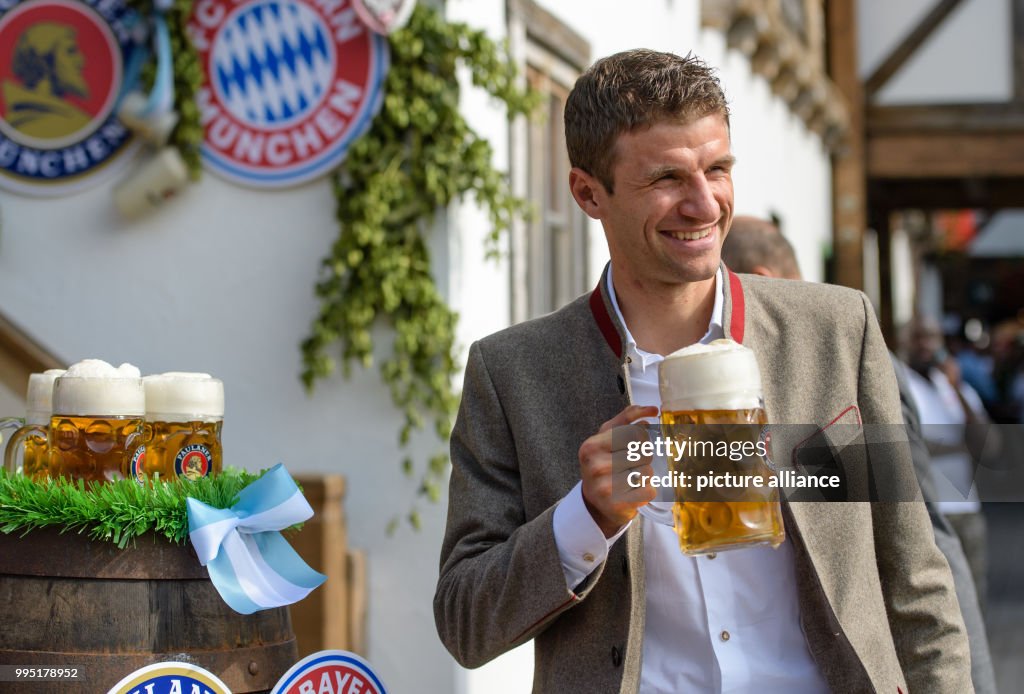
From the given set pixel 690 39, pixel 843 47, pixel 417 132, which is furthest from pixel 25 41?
pixel 843 47

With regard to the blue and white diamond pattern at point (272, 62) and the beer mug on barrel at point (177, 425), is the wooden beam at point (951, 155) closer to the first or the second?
the blue and white diamond pattern at point (272, 62)

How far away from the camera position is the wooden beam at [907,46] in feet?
42.9

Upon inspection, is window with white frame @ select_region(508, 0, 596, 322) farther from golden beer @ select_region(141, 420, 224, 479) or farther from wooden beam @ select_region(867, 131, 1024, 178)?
wooden beam @ select_region(867, 131, 1024, 178)

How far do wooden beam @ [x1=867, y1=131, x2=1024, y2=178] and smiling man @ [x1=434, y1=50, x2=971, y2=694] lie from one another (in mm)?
11656

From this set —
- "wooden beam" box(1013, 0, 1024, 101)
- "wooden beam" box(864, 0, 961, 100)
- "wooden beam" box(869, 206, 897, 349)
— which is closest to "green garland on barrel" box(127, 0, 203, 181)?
"wooden beam" box(864, 0, 961, 100)

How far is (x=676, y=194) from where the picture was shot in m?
1.72

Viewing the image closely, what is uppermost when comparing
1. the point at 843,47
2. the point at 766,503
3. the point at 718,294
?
the point at 843,47

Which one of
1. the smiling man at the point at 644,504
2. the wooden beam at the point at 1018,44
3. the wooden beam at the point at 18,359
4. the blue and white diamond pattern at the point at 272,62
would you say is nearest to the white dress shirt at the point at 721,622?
the smiling man at the point at 644,504

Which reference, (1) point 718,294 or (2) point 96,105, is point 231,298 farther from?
(1) point 718,294

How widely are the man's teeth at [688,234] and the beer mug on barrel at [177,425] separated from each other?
2.49 ft

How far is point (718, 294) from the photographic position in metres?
1.87

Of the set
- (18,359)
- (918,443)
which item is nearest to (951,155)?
(18,359)

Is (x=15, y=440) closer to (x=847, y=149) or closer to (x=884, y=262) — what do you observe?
(x=847, y=149)

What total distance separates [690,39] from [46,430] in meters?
5.89
